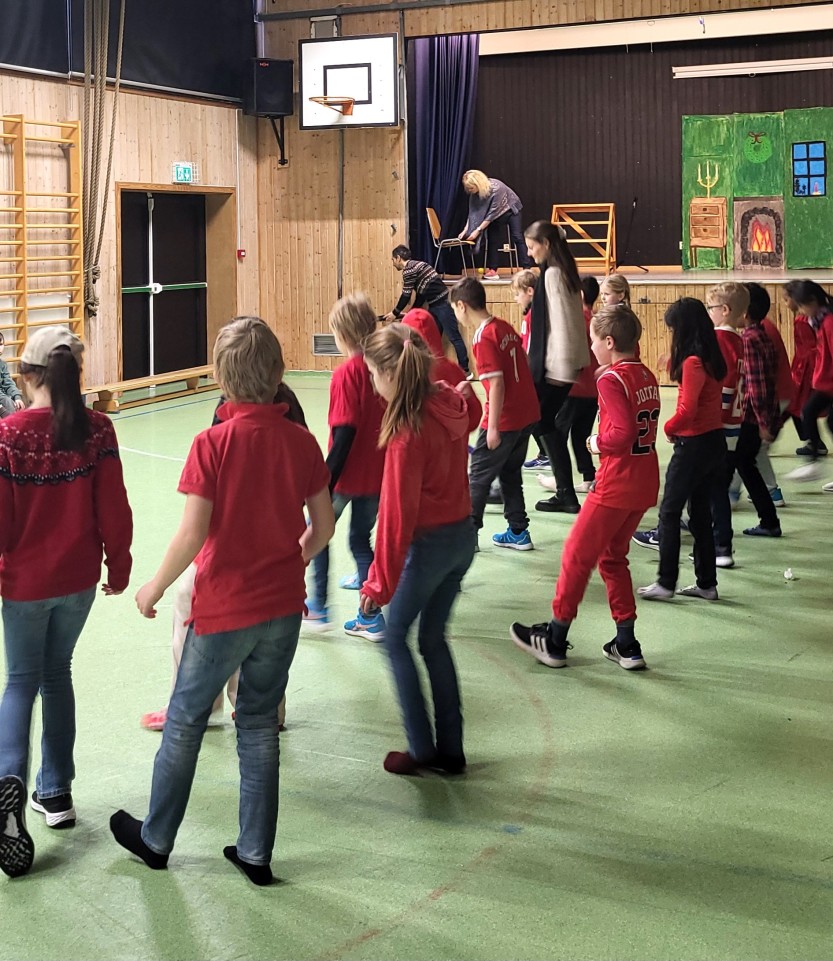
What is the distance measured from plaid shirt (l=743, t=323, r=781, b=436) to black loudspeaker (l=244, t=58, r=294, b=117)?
29.3 ft

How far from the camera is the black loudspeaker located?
1388 cm

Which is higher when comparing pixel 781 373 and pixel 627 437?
pixel 781 373

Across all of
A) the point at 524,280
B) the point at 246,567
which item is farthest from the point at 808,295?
the point at 246,567

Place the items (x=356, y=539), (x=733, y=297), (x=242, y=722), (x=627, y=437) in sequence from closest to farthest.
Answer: (x=242, y=722) → (x=627, y=437) → (x=356, y=539) → (x=733, y=297)

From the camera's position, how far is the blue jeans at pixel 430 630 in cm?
356

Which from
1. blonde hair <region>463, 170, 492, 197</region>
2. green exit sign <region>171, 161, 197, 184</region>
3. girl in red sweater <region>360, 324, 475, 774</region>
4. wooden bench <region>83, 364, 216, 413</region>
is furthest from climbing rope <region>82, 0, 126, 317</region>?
girl in red sweater <region>360, 324, 475, 774</region>

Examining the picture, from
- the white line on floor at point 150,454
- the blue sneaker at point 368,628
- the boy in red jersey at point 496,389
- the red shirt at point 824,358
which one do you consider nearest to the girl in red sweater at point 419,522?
the blue sneaker at point 368,628

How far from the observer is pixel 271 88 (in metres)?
13.9

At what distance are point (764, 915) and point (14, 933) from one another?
5.87 feet

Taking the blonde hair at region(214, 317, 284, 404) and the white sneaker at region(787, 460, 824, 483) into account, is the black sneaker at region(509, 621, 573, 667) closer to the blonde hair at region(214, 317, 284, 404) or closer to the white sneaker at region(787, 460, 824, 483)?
the blonde hair at region(214, 317, 284, 404)

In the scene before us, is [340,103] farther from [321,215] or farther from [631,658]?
[631,658]

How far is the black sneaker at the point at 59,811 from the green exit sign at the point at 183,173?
1065 centimetres

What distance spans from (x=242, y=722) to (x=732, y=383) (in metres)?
3.68

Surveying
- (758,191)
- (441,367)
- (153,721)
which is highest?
(758,191)
